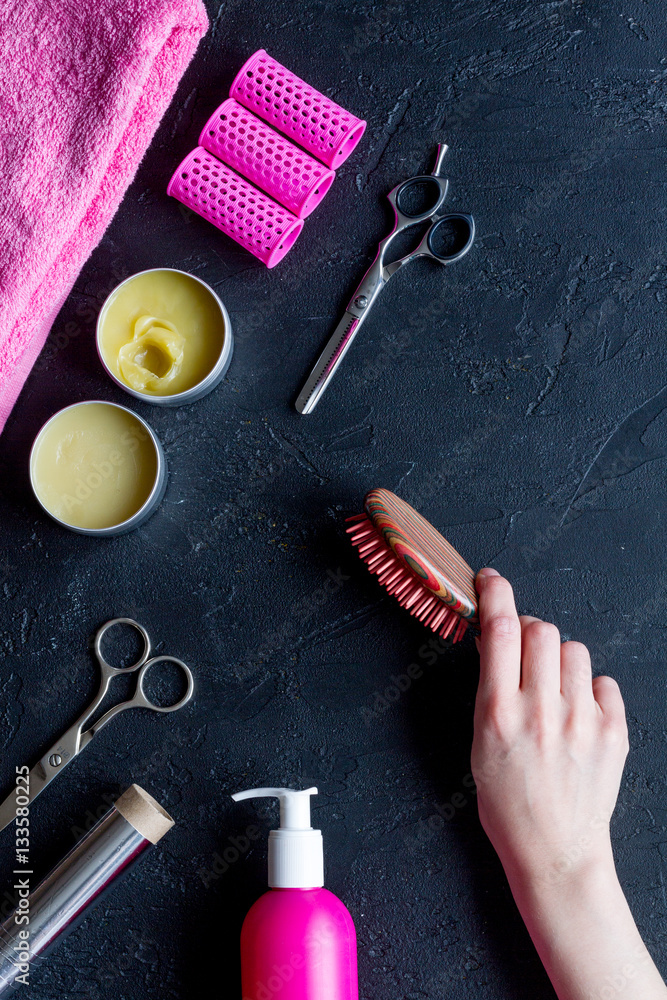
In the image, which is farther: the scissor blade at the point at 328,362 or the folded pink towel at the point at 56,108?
the scissor blade at the point at 328,362

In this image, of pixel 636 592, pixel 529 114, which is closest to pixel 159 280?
pixel 529 114

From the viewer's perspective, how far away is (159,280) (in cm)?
82

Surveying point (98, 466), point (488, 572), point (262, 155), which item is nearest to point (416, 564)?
point (488, 572)

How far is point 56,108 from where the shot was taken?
749 millimetres

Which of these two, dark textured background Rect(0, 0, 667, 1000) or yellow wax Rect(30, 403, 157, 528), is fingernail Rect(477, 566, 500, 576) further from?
yellow wax Rect(30, 403, 157, 528)

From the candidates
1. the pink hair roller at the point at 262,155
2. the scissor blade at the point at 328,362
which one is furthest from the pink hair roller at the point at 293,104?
the scissor blade at the point at 328,362

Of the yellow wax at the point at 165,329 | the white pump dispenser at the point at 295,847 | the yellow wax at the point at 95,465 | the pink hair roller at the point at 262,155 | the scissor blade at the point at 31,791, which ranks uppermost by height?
the pink hair roller at the point at 262,155

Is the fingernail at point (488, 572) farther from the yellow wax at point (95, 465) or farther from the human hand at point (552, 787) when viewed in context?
the yellow wax at point (95, 465)

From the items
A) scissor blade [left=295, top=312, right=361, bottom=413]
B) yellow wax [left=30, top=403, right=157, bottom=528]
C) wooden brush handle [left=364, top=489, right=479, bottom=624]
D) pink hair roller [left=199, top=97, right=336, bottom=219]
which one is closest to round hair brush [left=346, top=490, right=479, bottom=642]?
wooden brush handle [left=364, top=489, right=479, bottom=624]

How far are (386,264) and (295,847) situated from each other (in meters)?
0.63

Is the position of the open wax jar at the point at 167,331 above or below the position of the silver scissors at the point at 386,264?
below

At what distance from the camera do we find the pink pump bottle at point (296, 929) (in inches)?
28.7

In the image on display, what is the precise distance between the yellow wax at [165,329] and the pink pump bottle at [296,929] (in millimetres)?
441

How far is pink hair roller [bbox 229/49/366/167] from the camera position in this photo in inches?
32.3
